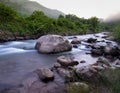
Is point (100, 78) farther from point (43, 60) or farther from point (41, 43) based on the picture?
point (41, 43)

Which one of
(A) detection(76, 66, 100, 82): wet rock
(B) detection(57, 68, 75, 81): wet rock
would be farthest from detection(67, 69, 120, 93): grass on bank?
(B) detection(57, 68, 75, 81): wet rock

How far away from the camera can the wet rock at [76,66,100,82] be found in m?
10.9

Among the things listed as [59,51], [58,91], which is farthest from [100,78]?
[59,51]

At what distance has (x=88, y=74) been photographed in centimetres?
1127

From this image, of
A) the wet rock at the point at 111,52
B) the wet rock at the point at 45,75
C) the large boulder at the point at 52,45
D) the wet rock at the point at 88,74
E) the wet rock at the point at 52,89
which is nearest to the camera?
the wet rock at the point at 52,89

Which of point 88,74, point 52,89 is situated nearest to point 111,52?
point 88,74

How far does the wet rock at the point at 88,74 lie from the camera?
10.9 meters

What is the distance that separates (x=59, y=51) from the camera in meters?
20.8

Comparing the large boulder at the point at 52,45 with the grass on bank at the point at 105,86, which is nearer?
the grass on bank at the point at 105,86

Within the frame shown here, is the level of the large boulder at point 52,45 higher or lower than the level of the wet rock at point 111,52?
higher

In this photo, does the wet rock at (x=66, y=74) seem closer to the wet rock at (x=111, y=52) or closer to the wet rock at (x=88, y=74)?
the wet rock at (x=88, y=74)

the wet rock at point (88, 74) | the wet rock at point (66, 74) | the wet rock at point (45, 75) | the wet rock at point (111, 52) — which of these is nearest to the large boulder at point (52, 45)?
the wet rock at point (111, 52)

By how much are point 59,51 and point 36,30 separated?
74.2 feet

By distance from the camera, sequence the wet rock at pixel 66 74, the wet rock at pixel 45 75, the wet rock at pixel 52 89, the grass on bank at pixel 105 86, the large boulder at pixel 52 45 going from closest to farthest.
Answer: the grass on bank at pixel 105 86, the wet rock at pixel 52 89, the wet rock at pixel 45 75, the wet rock at pixel 66 74, the large boulder at pixel 52 45
